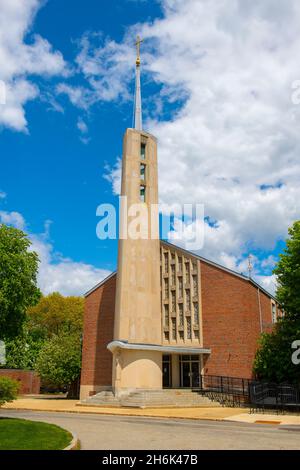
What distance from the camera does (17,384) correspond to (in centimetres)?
1784

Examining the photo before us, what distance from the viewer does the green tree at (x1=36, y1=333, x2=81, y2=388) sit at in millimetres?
40844

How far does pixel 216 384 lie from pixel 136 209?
1495cm

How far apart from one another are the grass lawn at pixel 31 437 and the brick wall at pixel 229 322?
22.8 meters

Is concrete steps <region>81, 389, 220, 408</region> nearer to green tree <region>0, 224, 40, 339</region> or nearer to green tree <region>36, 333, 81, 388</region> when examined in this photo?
green tree <region>0, 224, 40, 339</region>

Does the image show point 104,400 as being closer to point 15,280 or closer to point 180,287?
point 15,280

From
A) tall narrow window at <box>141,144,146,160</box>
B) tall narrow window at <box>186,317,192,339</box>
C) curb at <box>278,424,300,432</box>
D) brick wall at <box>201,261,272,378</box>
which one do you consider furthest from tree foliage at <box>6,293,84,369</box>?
curb at <box>278,424,300,432</box>

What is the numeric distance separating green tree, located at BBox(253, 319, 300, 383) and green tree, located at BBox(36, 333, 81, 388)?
19.2 m

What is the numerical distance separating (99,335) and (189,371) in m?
9.03

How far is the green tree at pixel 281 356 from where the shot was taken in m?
26.9

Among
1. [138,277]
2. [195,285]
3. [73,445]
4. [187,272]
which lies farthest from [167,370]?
[73,445]

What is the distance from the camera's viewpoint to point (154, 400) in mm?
29266

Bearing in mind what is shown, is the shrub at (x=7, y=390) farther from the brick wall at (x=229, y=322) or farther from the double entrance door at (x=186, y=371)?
the double entrance door at (x=186, y=371)
